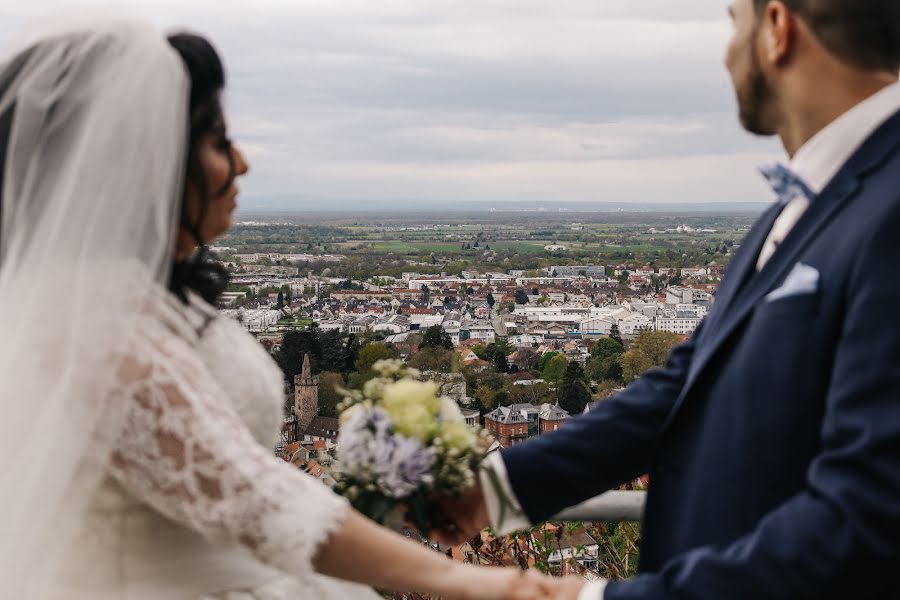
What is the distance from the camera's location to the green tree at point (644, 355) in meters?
47.1

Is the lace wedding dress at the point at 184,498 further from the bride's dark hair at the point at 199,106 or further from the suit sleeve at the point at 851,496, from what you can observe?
the suit sleeve at the point at 851,496

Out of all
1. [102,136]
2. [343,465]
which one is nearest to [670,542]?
[343,465]

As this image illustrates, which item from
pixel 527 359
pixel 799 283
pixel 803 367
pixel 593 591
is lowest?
pixel 527 359

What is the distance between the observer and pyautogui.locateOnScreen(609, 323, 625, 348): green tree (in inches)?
2280

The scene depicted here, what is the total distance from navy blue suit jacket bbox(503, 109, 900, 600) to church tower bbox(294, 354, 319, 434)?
88.9 feet

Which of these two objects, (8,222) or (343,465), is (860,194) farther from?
(8,222)

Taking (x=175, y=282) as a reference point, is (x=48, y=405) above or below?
below

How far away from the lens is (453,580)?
1.56 meters

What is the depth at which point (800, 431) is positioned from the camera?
54.6 inches

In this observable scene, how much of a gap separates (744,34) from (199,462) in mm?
1101

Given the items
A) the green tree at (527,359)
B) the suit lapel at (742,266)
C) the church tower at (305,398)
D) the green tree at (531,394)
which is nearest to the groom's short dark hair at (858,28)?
the suit lapel at (742,266)

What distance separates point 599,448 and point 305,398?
30442 millimetres

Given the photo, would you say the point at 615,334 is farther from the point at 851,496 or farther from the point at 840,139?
the point at 851,496

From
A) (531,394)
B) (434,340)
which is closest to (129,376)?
(531,394)
